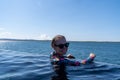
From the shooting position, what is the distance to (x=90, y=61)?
841 centimetres

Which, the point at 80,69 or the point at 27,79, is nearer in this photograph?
the point at 27,79

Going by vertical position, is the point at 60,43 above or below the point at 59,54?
above

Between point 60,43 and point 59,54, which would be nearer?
point 60,43

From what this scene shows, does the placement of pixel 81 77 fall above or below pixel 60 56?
below

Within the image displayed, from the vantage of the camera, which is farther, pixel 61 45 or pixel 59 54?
pixel 59 54

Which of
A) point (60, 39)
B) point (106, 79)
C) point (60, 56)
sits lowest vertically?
point (106, 79)

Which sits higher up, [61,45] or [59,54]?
[61,45]

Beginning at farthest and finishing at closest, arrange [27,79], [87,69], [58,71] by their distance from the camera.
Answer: [87,69], [58,71], [27,79]

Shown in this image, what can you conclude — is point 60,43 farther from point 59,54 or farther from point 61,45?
point 59,54

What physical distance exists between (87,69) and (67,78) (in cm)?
164

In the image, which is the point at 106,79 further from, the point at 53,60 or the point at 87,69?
the point at 53,60

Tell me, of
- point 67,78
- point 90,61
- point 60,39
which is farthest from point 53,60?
point 67,78

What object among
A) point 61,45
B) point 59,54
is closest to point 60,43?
point 61,45

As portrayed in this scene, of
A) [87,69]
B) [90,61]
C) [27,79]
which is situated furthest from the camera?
[90,61]
